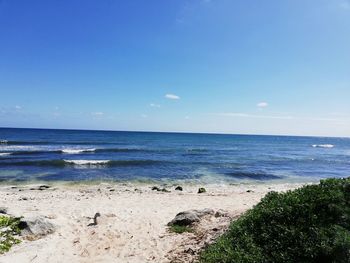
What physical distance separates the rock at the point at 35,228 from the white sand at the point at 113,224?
9.6 inches

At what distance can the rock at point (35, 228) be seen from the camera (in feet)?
28.0

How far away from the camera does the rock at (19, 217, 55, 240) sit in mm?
8531

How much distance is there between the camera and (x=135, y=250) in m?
7.62

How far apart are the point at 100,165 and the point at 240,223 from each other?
2391cm

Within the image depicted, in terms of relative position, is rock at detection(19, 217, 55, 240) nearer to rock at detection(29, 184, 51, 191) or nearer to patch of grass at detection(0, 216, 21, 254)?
patch of grass at detection(0, 216, 21, 254)

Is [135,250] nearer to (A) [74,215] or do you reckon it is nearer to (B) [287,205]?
(B) [287,205]

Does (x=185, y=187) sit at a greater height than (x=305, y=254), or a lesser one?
lesser

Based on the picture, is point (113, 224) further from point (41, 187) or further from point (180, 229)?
point (41, 187)

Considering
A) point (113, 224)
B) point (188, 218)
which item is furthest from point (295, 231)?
point (113, 224)

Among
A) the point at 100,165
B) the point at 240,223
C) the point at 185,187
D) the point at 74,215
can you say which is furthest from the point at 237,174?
the point at 240,223

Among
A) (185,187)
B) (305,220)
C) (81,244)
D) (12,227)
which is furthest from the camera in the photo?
(185,187)

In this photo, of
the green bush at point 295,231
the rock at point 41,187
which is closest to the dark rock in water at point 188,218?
the green bush at point 295,231


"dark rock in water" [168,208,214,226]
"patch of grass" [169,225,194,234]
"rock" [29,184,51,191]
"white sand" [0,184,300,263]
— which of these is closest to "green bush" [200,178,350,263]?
"white sand" [0,184,300,263]

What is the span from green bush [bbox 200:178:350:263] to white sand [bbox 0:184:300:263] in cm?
100
